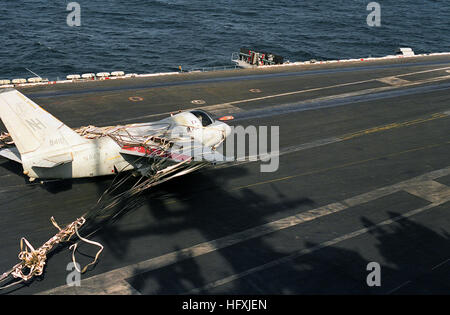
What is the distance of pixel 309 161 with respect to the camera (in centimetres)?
3397

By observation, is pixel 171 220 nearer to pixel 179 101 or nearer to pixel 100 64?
pixel 179 101

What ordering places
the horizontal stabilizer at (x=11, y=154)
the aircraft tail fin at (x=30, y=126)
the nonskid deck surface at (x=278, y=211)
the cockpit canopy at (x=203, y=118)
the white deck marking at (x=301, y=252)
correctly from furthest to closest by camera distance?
the cockpit canopy at (x=203, y=118) < the horizontal stabilizer at (x=11, y=154) < the aircraft tail fin at (x=30, y=126) < the nonskid deck surface at (x=278, y=211) < the white deck marking at (x=301, y=252)

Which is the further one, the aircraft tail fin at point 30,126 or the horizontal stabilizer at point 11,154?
the horizontal stabilizer at point 11,154

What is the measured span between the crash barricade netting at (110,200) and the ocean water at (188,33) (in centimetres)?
4682

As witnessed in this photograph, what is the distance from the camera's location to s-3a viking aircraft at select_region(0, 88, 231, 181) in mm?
24266

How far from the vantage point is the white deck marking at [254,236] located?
67.0ft

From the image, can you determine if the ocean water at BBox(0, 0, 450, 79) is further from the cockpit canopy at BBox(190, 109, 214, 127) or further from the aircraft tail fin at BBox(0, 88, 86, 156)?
the aircraft tail fin at BBox(0, 88, 86, 156)

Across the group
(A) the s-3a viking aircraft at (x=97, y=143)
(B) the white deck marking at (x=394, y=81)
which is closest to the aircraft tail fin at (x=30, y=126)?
(A) the s-3a viking aircraft at (x=97, y=143)

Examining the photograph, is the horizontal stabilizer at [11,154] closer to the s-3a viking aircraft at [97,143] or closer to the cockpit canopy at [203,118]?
the s-3a viking aircraft at [97,143]

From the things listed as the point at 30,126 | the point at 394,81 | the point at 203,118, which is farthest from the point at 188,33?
the point at 30,126
